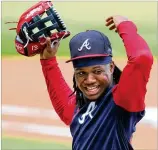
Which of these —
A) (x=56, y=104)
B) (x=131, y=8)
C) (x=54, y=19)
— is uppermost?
(x=54, y=19)

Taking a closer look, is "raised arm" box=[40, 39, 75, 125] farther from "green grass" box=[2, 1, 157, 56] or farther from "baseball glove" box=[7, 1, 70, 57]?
"green grass" box=[2, 1, 157, 56]

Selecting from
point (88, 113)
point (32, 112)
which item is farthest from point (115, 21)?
point (32, 112)

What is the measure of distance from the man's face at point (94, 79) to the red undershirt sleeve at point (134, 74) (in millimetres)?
76

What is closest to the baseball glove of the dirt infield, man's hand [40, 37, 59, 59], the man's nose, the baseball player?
man's hand [40, 37, 59, 59]

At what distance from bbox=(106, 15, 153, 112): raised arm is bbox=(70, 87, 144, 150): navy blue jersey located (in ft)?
0.18

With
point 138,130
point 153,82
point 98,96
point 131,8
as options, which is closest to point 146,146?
point 138,130

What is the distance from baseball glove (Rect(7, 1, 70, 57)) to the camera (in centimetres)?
211

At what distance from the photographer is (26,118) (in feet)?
13.4

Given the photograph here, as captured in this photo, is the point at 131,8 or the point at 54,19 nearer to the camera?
the point at 54,19

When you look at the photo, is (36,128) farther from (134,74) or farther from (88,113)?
(134,74)

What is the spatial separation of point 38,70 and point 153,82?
1054 millimetres

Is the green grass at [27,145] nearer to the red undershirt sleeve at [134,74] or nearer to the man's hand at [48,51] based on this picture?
the man's hand at [48,51]

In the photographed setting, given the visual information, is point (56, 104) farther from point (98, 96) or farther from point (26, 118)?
point (26, 118)

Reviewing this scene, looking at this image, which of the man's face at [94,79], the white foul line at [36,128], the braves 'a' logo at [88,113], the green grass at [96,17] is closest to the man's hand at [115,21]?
the man's face at [94,79]
